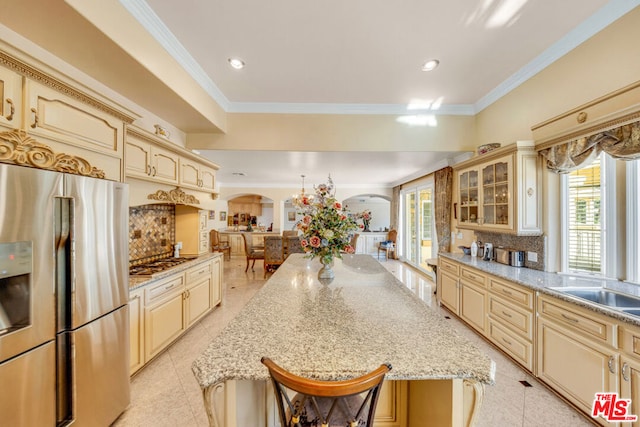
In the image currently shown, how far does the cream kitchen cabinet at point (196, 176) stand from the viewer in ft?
9.34

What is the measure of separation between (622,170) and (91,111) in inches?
160

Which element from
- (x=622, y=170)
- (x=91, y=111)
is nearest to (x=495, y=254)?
(x=622, y=170)

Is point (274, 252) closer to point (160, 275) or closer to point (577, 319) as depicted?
point (160, 275)

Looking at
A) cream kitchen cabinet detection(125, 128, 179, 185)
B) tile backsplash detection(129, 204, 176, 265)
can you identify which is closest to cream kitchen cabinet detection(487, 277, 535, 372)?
cream kitchen cabinet detection(125, 128, 179, 185)

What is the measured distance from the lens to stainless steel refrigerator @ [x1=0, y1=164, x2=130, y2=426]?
1080 mm

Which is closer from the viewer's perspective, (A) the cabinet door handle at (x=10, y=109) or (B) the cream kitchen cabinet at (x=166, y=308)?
(A) the cabinet door handle at (x=10, y=109)

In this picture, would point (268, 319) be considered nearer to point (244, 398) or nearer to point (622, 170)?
point (244, 398)

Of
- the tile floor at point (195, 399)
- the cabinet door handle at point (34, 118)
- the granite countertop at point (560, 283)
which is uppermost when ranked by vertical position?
the cabinet door handle at point (34, 118)

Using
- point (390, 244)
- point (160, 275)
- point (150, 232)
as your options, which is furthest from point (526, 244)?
point (390, 244)

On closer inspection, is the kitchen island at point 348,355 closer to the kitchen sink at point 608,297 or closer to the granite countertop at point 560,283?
the granite countertop at point 560,283

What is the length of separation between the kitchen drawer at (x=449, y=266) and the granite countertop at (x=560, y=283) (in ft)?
1.15

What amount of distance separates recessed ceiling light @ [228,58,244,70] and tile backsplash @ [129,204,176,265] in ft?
6.52

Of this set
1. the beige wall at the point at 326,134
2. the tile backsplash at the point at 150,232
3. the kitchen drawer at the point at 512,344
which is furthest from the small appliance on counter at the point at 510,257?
the tile backsplash at the point at 150,232

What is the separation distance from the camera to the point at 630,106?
1.57 m
